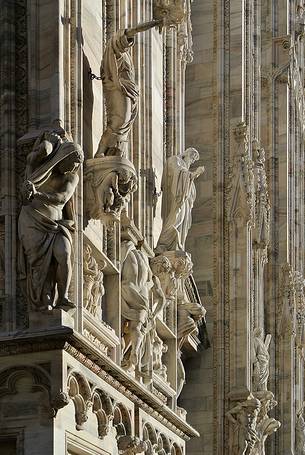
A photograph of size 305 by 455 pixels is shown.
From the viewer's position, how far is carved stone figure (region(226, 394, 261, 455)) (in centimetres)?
2942

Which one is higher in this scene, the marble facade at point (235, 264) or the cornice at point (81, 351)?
the marble facade at point (235, 264)

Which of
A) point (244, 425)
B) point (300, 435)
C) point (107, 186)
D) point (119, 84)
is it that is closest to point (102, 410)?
point (107, 186)

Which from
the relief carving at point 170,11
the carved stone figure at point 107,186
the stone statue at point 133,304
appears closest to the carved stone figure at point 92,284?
the carved stone figure at point 107,186

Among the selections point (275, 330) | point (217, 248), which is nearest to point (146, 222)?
point (217, 248)

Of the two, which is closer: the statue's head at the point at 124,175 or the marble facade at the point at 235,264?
the statue's head at the point at 124,175

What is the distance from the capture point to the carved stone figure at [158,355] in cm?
2311

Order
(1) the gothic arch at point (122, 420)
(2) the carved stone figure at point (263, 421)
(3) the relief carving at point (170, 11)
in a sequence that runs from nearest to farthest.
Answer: (1) the gothic arch at point (122, 420) < (3) the relief carving at point (170, 11) < (2) the carved stone figure at point (263, 421)

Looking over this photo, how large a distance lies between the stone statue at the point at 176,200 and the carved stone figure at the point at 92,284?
4.63 metres

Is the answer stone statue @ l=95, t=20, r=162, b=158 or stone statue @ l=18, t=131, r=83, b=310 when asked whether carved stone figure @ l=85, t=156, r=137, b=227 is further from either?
stone statue @ l=18, t=131, r=83, b=310

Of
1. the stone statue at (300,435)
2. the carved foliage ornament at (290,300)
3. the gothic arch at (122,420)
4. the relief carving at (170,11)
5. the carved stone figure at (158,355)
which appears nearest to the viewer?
the gothic arch at (122,420)

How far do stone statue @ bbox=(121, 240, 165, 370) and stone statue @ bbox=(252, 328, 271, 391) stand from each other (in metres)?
9.93

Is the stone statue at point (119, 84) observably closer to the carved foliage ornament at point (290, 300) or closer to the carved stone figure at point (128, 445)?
the carved stone figure at point (128, 445)

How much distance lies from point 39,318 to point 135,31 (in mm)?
4944

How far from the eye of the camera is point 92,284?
1927 cm
